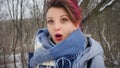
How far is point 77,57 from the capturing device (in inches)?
64.5

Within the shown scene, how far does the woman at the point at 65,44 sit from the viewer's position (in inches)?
64.7

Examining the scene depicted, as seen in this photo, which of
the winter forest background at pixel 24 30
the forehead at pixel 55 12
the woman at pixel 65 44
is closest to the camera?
the woman at pixel 65 44

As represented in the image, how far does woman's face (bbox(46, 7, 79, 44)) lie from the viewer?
173 cm

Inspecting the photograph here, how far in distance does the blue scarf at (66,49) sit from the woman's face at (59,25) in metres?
0.05

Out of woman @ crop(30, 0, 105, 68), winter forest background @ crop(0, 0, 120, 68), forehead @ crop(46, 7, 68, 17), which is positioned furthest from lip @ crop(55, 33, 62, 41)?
winter forest background @ crop(0, 0, 120, 68)

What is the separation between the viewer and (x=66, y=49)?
1.65 m

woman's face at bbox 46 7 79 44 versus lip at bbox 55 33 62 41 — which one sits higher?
woman's face at bbox 46 7 79 44

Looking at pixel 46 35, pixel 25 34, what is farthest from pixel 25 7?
pixel 46 35

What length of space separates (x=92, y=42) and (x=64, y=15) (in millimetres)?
207

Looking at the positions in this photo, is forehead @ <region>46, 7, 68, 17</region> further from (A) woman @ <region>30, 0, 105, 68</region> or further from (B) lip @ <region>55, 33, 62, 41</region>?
(B) lip @ <region>55, 33, 62, 41</region>

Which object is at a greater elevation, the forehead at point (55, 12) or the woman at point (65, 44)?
the forehead at point (55, 12)

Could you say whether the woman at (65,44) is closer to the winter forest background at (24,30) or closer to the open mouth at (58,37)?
the open mouth at (58,37)

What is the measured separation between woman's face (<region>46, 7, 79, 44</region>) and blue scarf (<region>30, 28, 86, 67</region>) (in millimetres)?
45

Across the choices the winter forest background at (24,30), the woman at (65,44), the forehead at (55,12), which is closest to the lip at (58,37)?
the woman at (65,44)
